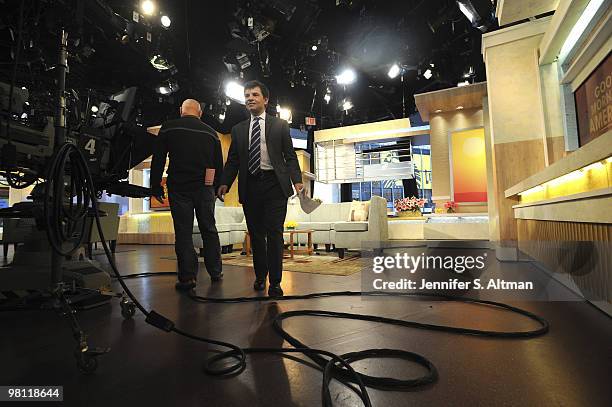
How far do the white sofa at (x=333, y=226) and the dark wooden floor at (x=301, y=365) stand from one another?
3118mm

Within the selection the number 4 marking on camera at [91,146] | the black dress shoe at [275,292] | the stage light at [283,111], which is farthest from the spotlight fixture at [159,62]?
the black dress shoe at [275,292]

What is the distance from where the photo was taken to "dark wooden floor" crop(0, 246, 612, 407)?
0.89 m

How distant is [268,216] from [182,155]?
899mm

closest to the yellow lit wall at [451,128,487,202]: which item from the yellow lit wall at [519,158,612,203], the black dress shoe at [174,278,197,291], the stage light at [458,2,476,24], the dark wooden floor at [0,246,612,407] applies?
the stage light at [458,2,476,24]

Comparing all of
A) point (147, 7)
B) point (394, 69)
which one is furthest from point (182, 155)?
point (394, 69)

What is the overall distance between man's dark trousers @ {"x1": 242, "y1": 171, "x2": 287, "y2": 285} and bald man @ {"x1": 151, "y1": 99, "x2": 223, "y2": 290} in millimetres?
487

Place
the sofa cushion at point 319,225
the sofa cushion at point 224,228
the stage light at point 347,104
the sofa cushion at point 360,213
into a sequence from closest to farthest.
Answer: the sofa cushion at point 360,213, the sofa cushion at point 224,228, the sofa cushion at point 319,225, the stage light at point 347,104

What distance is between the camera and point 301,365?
3.58 ft

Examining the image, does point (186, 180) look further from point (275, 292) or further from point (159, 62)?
point (159, 62)

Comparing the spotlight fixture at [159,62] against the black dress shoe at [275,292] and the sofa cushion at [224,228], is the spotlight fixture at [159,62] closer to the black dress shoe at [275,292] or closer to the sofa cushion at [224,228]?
the sofa cushion at [224,228]

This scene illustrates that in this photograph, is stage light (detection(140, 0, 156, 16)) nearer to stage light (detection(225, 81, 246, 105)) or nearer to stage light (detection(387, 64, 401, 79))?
stage light (detection(225, 81, 246, 105))

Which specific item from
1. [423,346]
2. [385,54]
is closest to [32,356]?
[423,346]

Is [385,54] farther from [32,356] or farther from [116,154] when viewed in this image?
[32,356]

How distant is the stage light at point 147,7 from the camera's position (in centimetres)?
477
